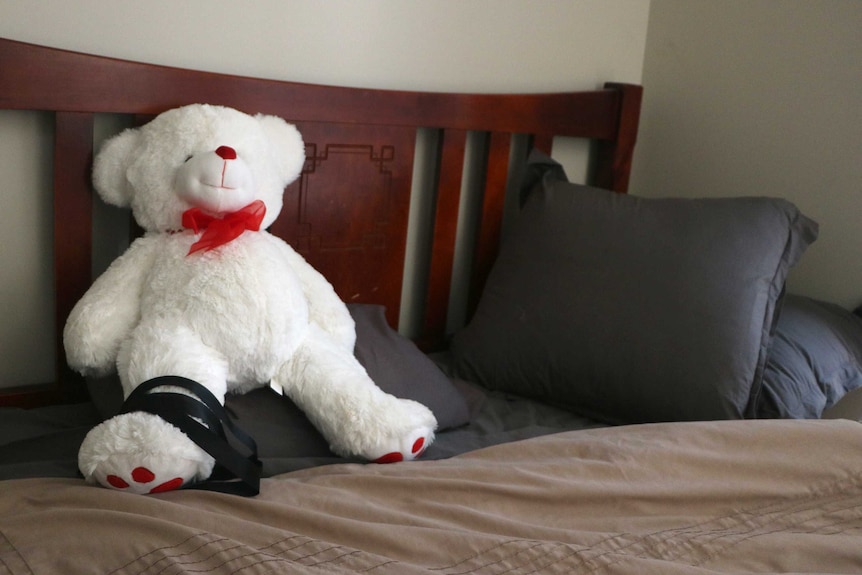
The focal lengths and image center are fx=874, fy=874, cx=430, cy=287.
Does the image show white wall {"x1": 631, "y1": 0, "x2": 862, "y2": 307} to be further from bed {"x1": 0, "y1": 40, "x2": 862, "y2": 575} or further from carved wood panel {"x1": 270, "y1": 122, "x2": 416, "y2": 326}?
carved wood panel {"x1": 270, "y1": 122, "x2": 416, "y2": 326}

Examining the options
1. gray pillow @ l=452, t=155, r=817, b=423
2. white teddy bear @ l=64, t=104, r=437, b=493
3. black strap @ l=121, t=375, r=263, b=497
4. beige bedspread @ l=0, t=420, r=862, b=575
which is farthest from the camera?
gray pillow @ l=452, t=155, r=817, b=423

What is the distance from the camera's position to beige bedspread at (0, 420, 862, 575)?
2.71 feet

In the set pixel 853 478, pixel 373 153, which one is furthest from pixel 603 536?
pixel 373 153

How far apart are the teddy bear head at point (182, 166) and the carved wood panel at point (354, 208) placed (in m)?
0.20

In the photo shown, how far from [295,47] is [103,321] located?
589 millimetres

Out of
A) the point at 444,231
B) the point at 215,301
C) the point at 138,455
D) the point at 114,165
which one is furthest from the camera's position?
the point at 444,231

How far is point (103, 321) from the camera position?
43.5 inches

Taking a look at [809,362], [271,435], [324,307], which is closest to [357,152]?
[324,307]

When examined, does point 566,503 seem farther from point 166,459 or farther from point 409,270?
point 409,270

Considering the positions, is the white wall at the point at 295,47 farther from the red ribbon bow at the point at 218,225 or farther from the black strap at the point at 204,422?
the black strap at the point at 204,422

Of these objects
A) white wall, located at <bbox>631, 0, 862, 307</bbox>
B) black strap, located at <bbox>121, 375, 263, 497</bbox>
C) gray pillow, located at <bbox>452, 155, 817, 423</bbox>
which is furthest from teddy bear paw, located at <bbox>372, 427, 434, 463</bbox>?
white wall, located at <bbox>631, 0, 862, 307</bbox>

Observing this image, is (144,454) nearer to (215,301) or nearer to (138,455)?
(138,455)

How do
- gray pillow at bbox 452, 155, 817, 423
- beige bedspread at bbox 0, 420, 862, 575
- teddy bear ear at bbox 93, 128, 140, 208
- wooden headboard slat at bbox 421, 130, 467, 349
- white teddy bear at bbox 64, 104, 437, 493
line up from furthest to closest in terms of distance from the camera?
wooden headboard slat at bbox 421, 130, 467, 349 → gray pillow at bbox 452, 155, 817, 423 → teddy bear ear at bbox 93, 128, 140, 208 → white teddy bear at bbox 64, 104, 437, 493 → beige bedspread at bbox 0, 420, 862, 575

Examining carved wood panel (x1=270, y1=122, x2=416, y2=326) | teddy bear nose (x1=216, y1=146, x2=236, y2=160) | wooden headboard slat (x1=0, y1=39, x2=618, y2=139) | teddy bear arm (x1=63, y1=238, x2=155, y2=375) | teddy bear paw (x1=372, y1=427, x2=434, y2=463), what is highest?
wooden headboard slat (x1=0, y1=39, x2=618, y2=139)
